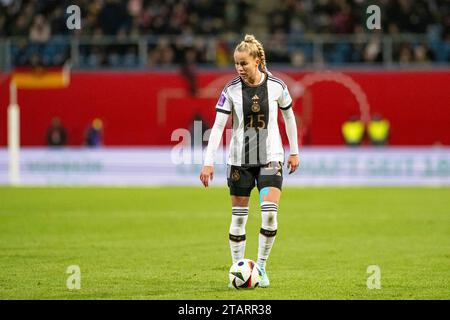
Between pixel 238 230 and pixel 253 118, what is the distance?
3.76 ft

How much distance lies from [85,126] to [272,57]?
7125 mm

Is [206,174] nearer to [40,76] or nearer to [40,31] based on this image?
[40,31]

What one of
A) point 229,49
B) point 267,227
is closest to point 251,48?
point 267,227

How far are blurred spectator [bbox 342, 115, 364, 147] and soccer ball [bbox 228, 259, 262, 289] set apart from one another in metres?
21.0

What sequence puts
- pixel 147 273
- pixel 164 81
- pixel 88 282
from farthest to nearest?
pixel 164 81 < pixel 147 273 < pixel 88 282

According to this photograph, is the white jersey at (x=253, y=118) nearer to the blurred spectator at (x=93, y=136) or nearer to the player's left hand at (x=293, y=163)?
the player's left hand at (x=293, y=163)

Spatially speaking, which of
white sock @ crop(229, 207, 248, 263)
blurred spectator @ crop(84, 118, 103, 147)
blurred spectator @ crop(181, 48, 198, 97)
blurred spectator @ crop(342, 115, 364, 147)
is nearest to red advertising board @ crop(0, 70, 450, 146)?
blurred spectator @ crop(181, 48, 198, 97)

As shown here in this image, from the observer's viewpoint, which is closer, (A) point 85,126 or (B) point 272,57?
(B) point 272,57

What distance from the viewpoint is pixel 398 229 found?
624 inches

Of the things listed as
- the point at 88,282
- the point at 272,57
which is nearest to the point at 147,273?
the point at 88,282

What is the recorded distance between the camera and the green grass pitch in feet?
31.5

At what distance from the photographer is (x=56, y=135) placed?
31.5 m

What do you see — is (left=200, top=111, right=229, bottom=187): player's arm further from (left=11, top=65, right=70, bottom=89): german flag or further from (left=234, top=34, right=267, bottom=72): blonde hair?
(left=11, top=65, right=70, bottom=89): german flag
